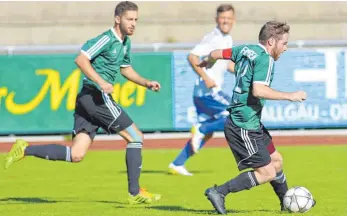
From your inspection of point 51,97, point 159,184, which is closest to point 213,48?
point 159,184

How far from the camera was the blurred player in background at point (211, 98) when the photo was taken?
552 inches

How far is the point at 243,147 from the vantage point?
959cm

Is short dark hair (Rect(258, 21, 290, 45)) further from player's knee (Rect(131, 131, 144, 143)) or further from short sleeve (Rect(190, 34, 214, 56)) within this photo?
short sleeve (Rect(190, 34, 214, 56))

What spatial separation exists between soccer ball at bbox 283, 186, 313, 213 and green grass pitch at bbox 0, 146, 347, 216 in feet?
0.42

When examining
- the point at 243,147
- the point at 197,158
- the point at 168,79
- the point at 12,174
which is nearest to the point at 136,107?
the point at 168,79

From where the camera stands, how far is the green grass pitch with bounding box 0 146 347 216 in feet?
34.2

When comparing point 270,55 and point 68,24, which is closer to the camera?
point 270,55

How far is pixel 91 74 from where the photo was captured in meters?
10.5

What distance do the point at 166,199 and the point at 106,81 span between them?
1523 millimetres

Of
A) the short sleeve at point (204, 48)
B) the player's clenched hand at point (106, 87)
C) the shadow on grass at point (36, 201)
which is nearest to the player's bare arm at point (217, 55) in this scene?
the player's clenched hand at point (106, 87)

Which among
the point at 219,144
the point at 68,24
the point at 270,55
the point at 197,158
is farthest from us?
the point at 68,24

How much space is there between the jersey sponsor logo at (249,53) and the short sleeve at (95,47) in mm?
1779

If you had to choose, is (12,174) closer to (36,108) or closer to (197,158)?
(197,158)

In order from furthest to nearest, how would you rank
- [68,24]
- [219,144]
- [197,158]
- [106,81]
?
[68,24] → [219,144] → [197,158] → [106,81]
